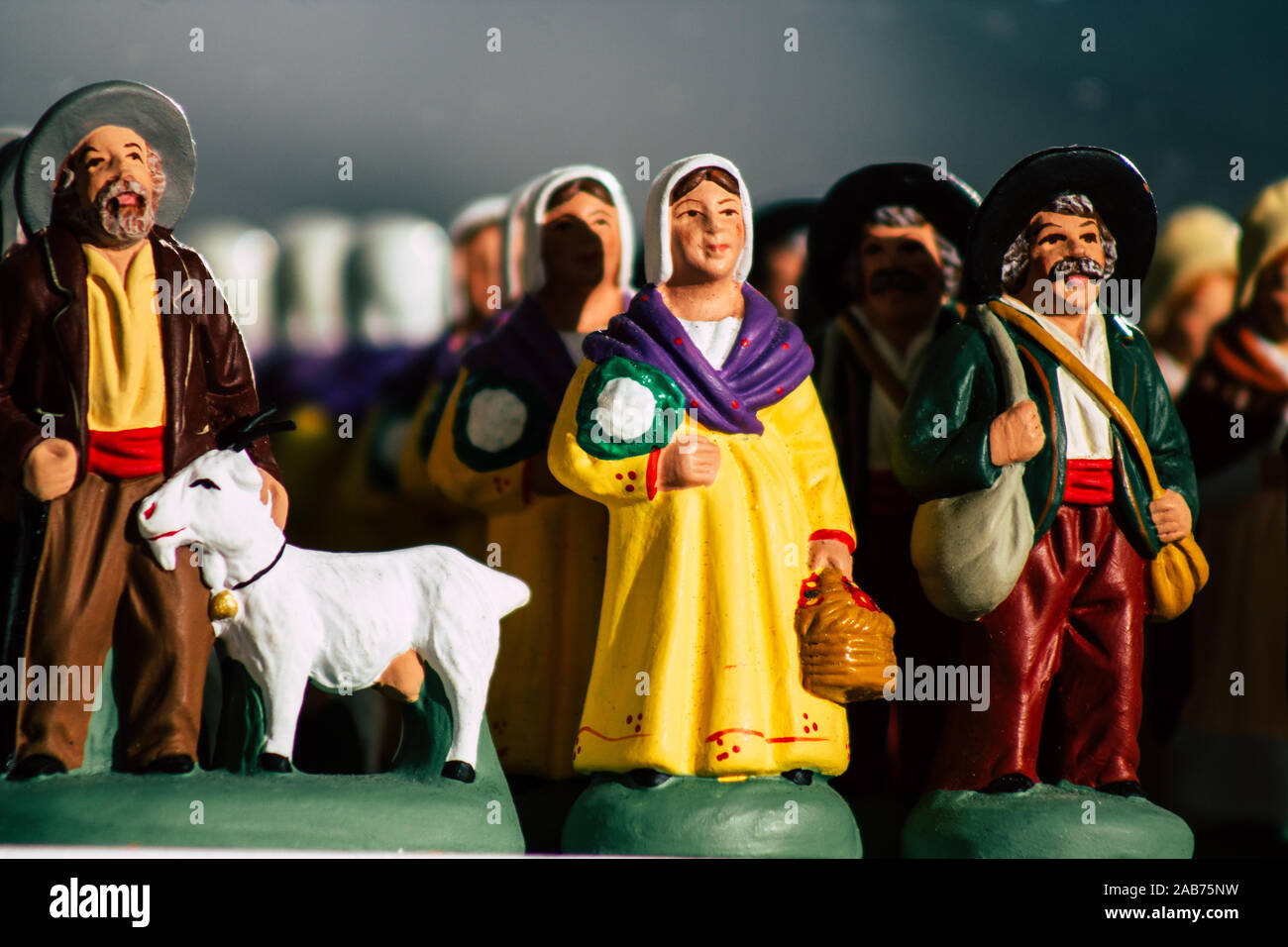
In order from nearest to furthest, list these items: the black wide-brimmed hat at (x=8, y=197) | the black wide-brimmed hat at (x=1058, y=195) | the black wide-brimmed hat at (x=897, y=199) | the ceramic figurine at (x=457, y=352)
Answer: the black wide-brimmed hat at (x=1058, y=195) < the black wide-brimmed hat at (x=8, y=197) < the black wide-brimmed hat at (x=897, y=199) < the ceramic figurine at (x=457, y=352)

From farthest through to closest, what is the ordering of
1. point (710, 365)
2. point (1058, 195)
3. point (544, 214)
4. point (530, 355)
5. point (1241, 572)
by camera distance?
point (1241, 572)
point (544, 214)
point (530, 355)
point (1058, 195)
point (710, 365)

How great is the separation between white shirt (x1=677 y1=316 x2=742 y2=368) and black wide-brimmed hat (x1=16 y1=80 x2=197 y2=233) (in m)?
1.21

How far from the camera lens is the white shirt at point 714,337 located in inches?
176

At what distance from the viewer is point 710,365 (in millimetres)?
4434

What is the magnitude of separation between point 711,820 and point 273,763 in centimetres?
94

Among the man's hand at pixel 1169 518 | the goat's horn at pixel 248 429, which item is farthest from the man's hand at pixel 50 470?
the man's hand at pixel 1169 518

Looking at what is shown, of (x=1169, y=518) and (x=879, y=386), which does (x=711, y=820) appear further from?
(x=879, y=386)

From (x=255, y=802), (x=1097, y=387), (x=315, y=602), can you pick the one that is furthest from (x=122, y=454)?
(x=1097, y=387)

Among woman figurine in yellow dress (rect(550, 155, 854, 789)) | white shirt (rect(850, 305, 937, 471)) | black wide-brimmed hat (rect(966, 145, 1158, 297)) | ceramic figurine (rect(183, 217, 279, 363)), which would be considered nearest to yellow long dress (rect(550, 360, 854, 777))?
woman figurine in yellow dress (rect(550, 155, 854, 789))

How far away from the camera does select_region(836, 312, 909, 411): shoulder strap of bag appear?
506cm

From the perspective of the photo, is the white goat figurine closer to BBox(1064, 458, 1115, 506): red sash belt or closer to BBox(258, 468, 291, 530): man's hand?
BBox(258, 468, 291, 530): man's hand

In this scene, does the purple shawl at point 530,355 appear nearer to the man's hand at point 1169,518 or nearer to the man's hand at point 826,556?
the man's hand at point 826,556

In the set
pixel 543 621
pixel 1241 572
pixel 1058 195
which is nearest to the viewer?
pixel 1058 195

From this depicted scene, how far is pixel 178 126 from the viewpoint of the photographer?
4.48 metres
